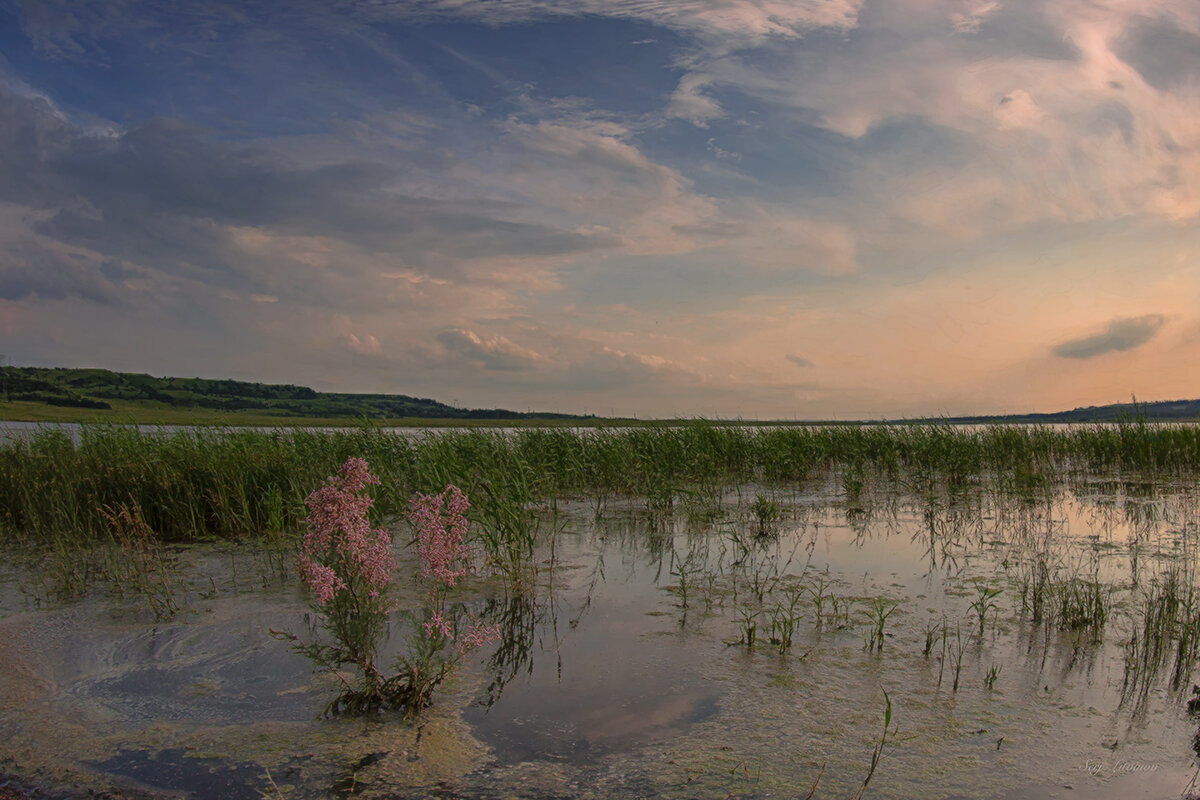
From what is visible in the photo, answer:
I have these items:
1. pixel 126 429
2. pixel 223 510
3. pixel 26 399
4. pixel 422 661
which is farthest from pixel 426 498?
pixel 26 399

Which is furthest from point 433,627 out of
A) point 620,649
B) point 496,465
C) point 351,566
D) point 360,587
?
point 496,465

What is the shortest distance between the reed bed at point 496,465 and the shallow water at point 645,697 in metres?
1.95

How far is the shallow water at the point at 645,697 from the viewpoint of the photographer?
352cm

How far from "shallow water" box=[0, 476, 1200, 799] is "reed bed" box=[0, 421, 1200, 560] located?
1.95m

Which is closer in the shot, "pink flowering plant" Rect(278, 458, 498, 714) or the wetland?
the wetland

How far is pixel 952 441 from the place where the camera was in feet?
54.1

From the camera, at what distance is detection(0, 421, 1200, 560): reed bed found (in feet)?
30.5

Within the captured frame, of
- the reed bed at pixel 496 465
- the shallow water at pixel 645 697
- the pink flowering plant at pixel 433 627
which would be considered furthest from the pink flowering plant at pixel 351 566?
the reed bed at pixel 496 465

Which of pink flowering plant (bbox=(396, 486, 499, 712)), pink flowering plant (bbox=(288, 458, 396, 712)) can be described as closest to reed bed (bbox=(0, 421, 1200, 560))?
pink flowering plant (bbox=(396, 486, 499, 712))

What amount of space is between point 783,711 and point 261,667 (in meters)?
3.67

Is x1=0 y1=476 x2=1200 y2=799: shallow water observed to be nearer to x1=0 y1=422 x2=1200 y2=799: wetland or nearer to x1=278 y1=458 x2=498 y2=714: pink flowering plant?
x1=0 y1=422 x2=1200 y2=799: wetland

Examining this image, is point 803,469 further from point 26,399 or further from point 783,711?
point 26,399

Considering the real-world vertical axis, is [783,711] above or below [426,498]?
below

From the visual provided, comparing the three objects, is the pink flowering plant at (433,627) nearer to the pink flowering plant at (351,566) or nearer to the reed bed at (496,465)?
the pink flowering plant at (351,566)
